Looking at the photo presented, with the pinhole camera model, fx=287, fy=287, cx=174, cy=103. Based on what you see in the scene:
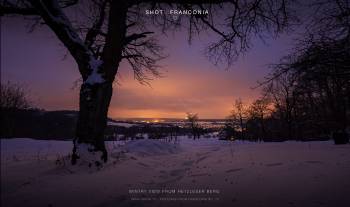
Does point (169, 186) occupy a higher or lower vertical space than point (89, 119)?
lower

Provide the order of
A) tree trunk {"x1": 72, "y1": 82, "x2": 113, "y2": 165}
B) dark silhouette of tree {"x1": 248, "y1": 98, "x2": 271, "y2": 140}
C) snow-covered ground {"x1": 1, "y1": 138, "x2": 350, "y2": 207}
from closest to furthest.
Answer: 1. snow-covered ground {"x1": 1, "y1": 138, "x2": 350, "y2": 207}
2. tree trunk {"x1": 72, "y1": 82, "x2": 113, "y2": 165}
3. dark silhouette of tree {"x1": 248, "y1": 98, "x2": 271, "y2": 140}

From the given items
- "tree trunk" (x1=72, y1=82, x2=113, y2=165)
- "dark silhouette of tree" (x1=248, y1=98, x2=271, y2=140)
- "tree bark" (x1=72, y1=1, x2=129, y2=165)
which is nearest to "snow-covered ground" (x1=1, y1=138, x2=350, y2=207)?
"tree trunk" (x1=72, y1=82, x2=113, y2=165)

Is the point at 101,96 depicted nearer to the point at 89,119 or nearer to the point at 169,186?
the point at 89,119

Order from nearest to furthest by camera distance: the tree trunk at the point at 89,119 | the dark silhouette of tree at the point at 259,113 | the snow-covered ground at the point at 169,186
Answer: the snow-covered ground at the point at 169,186 → the tree trunk at the point at 89,119 → the dark silhouette of tree at the point at 259,113

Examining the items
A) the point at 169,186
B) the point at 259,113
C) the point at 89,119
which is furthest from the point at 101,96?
the point at 259,113

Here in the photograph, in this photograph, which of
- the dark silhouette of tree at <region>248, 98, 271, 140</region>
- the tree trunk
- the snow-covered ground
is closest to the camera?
the snow-covered ground

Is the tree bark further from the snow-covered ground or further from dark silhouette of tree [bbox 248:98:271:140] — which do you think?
dark silhouette of tree [bbox 248:98:271:140]

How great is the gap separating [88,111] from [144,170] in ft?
6.88

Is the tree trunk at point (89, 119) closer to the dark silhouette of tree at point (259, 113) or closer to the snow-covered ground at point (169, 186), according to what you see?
the snow-covered ground at point (169, 186)

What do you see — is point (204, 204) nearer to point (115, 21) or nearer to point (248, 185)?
point (248, 185)

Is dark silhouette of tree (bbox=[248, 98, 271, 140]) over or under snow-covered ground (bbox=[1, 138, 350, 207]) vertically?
over

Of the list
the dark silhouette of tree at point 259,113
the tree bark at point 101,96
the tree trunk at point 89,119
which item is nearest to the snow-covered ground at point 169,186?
the tree trunk at point 89,119

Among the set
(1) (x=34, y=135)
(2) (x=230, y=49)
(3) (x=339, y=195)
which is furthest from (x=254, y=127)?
(3) (x=339, y=195)

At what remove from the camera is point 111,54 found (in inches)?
311
